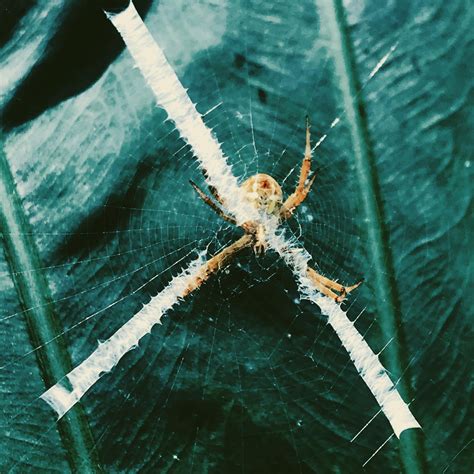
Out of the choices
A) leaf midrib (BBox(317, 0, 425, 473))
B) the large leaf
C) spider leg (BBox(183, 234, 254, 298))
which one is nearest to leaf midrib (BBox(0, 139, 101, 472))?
the large leaf

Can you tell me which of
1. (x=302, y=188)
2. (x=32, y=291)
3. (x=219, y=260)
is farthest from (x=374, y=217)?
(x=32, y=291)

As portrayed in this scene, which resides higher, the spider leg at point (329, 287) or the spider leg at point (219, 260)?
the spider leg at point (219, 260)

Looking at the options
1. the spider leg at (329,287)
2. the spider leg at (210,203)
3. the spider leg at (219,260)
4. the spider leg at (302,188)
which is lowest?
the spider leg at (329,287)

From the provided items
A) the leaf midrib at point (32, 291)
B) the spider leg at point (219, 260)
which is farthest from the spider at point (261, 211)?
the leaf midrib at point (32, 291)

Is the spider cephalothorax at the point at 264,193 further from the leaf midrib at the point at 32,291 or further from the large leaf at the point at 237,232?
the leaf midrib at the point at 32,291
